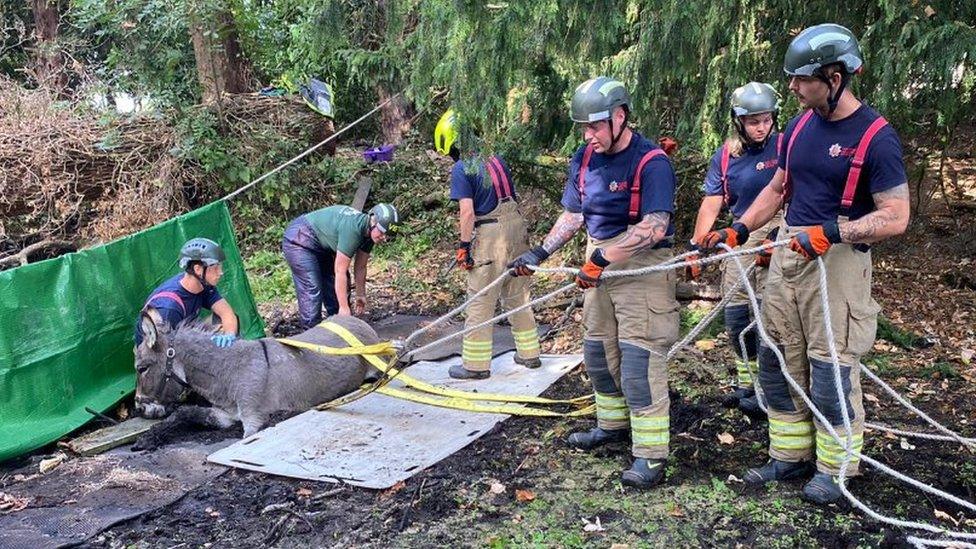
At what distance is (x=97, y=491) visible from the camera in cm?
473

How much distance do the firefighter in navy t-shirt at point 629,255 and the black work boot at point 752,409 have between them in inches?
44.4

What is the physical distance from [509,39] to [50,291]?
378 centimetres

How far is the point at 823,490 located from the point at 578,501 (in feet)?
4.07

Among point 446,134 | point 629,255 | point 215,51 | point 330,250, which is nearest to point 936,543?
point 629,255

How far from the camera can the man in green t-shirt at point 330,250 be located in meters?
7.07

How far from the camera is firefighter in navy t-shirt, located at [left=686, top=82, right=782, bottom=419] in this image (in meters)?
5.20

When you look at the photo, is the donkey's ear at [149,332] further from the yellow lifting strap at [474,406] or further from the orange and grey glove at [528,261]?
the orange and grey glove at [528,261]

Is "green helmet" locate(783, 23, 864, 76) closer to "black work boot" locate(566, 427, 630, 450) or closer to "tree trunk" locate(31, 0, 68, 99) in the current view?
"black work boot" locate(566, 427, 630, 450)

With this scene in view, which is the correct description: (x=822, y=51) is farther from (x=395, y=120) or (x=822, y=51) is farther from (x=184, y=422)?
(x=395, y=120)

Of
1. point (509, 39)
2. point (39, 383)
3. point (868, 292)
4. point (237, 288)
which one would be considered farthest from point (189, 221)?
point (868, 292)

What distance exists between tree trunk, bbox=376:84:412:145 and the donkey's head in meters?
8.23

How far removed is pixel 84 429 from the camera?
611 centimetres

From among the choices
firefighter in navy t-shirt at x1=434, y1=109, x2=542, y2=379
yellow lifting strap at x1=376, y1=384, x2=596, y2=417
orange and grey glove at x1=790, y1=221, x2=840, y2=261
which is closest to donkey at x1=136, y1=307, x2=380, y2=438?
yellow lifting strap at x1=376, y1=384, x2=596, y2=417

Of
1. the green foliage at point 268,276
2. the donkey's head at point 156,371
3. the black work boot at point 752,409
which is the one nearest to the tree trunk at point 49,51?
the green foliage at point 268,276
